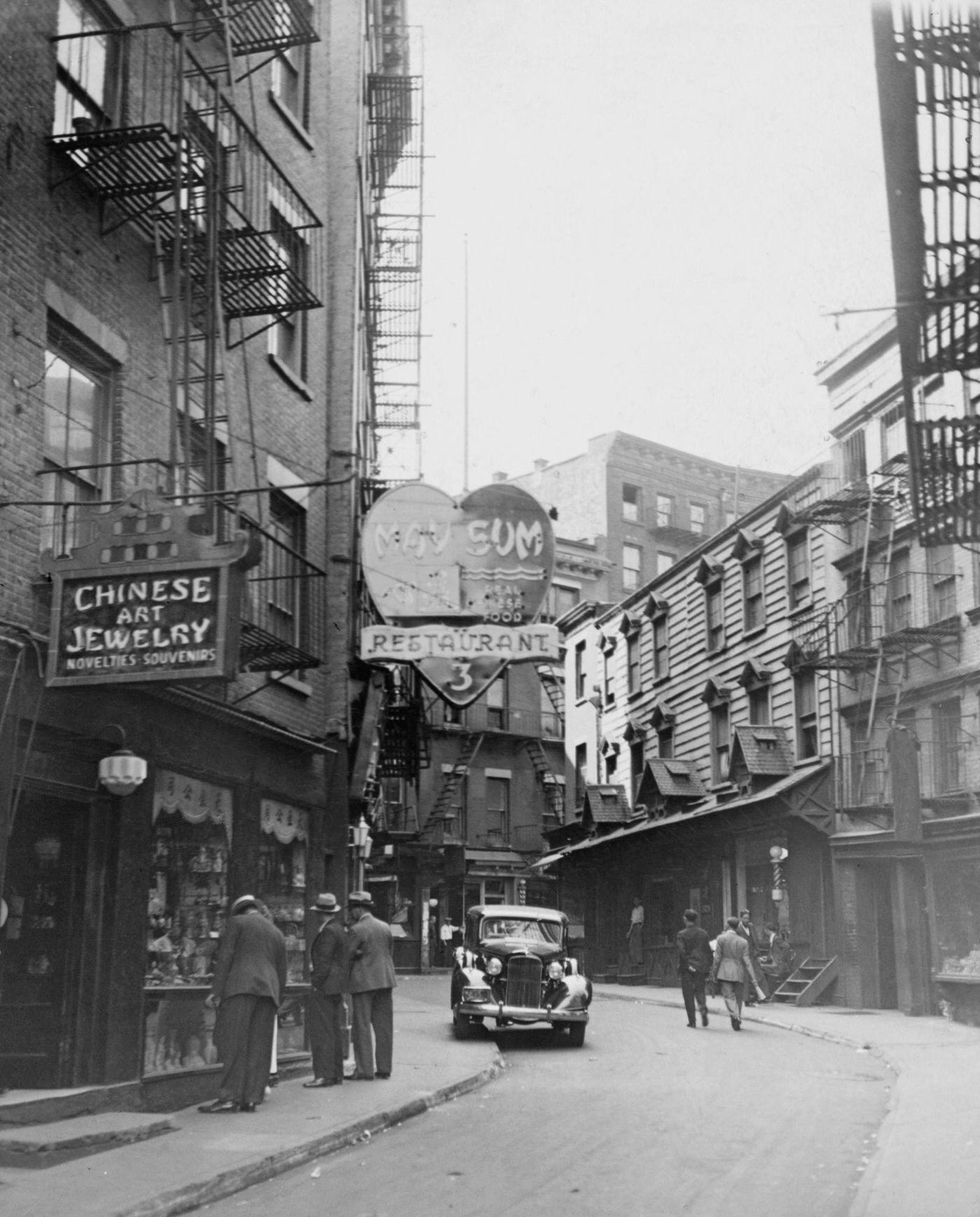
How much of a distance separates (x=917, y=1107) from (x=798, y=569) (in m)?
21.2

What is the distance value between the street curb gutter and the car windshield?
719 centimetres

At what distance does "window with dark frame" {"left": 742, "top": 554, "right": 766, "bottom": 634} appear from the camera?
→ 35125 millimetres

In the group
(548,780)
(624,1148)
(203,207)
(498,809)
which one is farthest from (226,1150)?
(548,780)

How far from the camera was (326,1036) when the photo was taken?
14.4 metres

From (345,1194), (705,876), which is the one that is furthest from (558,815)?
(345,1194)

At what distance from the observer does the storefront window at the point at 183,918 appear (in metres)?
13.3

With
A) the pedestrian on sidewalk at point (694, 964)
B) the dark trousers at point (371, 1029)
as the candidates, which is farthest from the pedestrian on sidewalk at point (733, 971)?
the dark trousers at point (371, 1029)

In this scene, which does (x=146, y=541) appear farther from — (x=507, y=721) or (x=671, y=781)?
(x=507, y=721)

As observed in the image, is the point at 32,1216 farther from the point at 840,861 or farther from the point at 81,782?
the point at 840,861

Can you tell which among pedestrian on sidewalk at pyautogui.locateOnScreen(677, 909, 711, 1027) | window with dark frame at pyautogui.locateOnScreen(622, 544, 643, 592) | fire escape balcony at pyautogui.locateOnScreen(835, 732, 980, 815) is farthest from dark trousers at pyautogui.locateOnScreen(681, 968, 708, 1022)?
window with dark frame at pyautogui.locateOnScreen(622, 544, 643, 592)

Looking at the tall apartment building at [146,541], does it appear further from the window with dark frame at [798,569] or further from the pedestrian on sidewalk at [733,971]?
the window with dark frame at [798,569]

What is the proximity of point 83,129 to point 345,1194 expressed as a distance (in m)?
8.74

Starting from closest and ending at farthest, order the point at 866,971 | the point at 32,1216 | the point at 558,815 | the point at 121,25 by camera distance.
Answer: the point at 32,1216 < the point at 121,25 < the point at 866,971 < the point at 558,815

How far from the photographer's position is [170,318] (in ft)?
45.8
